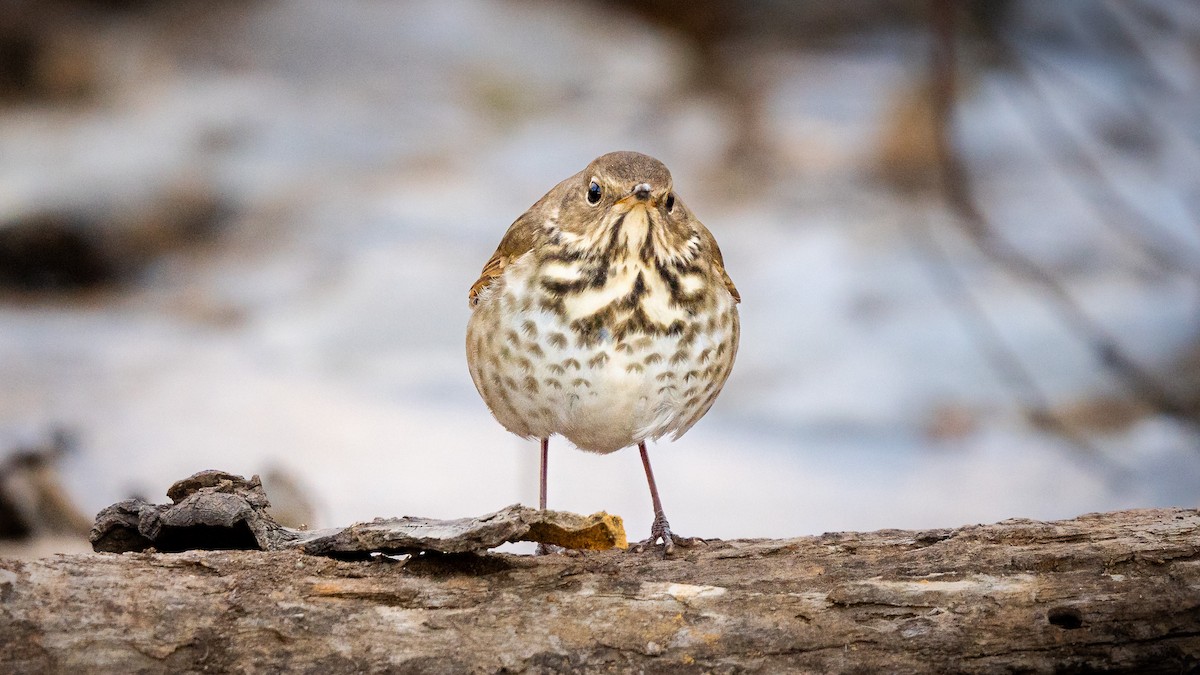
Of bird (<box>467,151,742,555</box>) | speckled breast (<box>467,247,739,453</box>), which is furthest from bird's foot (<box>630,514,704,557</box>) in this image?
speckled breast (<box>467,247,739,453</box>)

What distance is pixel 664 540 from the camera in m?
2.52

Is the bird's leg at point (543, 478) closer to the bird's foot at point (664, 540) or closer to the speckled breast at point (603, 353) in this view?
the speckled breast at point (603, 353)

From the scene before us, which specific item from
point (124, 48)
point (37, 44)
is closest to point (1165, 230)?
point (124, 48)

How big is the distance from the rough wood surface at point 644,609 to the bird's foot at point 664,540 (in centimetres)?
12

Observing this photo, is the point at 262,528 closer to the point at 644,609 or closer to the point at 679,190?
the point at 644,609

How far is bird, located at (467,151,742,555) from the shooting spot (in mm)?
2586

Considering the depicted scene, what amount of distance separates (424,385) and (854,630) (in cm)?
291

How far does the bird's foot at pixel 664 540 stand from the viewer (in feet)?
8.03

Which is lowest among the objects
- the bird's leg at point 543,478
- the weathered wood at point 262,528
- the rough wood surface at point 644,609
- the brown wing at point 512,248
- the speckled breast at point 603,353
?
the rough wood surface at point 644,609

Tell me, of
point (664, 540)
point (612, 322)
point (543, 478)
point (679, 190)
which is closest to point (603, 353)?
point (612, 322)

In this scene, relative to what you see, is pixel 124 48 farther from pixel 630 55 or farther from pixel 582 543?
pixel 582 543

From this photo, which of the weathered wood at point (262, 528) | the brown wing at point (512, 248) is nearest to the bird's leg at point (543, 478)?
the brown wing at point (512, 248)

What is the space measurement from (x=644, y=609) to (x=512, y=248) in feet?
3.43

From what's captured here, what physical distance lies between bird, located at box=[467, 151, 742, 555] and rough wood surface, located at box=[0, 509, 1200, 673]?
324 mm
